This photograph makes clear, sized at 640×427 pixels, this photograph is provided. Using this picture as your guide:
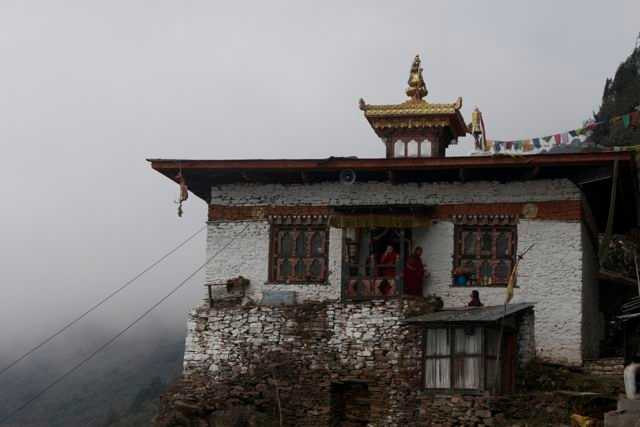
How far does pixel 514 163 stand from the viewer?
2659cm

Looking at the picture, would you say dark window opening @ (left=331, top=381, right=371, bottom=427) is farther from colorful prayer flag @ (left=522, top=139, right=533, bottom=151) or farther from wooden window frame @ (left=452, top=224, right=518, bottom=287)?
colorful prayer flag @ (left=522, top=139, right=533, bottom=151)

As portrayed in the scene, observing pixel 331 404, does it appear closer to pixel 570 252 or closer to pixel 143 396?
pixel 570 252

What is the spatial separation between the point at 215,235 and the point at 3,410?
34380mm

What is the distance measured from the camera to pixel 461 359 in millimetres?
24344

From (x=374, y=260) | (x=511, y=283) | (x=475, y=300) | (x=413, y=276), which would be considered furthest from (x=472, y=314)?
(x=374, y=260)

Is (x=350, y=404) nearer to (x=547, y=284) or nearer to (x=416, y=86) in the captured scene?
(x=547, y=284)

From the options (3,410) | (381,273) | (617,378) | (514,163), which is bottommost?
(3,410)

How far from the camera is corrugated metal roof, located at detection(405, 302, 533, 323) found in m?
24.2

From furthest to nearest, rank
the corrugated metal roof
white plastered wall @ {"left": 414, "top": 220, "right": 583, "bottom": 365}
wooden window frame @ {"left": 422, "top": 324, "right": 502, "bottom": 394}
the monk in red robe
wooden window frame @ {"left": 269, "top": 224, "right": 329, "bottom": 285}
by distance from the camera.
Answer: wooden window frame @ {"left": 269, "top": 224, "right": 329, "bottom": 285}
the monk in red robe
white plastered wall @ {"left": 414, "top": 220, "right": 583, "bottom": 365}
the corrugated metal roof
wooden window frame @ {"left": 422, "top": 324, "right": 502, "bottom": 394}

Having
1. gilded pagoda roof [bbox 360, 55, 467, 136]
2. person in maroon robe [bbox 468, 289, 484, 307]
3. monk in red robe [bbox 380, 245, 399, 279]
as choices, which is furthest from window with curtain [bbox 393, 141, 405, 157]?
person in maroon robe [bbox 468, 289, 484, 307]

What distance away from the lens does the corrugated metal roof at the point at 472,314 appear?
79.5 ft

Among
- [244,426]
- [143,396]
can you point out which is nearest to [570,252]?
[244,426]

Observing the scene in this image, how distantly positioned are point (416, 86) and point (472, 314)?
8.79 meters

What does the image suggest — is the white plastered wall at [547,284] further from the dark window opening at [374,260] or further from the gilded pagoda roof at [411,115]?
the gilded pagoda roof at [411,115]
